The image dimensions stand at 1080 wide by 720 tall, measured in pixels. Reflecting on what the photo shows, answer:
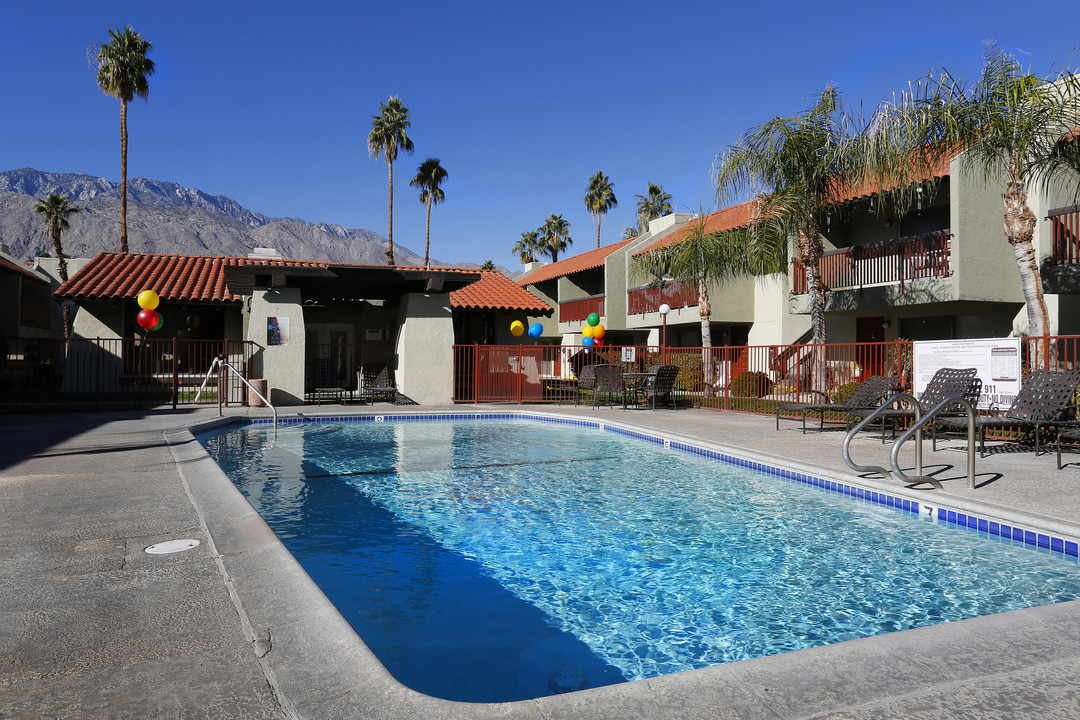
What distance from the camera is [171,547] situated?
4.29 metres

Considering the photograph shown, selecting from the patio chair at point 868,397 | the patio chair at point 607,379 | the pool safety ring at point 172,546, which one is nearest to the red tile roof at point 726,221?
the patio chair at point 607,379

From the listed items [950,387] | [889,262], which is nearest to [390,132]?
[889,262]

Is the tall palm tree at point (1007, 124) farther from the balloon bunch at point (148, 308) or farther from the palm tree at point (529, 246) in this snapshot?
the palm tree at point (529, 246)

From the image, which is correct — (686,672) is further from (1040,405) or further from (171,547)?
(1040,405)

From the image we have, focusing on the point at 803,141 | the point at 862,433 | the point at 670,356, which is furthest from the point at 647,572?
the point at 670,356

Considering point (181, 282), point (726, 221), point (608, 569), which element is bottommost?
point (608, 569)

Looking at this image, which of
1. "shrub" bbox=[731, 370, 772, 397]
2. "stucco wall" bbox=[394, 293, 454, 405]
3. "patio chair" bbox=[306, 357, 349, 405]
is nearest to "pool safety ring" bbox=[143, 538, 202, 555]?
"stucco wall" bbox=[394, 293, 454, 405]

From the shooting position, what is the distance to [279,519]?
6.53 meters

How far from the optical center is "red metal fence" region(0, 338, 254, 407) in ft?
56.7

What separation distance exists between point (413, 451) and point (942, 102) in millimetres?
10856

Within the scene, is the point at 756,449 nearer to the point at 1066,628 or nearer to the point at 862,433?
the point at 862,433

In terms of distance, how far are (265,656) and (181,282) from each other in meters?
22.2

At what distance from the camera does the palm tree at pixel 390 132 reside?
4238 centimetres

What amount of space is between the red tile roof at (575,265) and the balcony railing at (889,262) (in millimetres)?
14878
